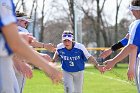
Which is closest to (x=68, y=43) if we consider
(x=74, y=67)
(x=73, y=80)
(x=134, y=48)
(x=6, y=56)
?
(x=74, y=67)

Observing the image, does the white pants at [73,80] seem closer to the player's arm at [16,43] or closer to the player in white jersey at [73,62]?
the player in white jersey at [73,62]

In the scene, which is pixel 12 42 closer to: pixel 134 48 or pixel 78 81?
pixel 134 48

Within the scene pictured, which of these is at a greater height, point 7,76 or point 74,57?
point 7,76

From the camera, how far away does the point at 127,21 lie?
55.7 metres

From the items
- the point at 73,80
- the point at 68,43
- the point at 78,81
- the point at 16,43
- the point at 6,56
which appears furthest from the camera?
the point at 68,43

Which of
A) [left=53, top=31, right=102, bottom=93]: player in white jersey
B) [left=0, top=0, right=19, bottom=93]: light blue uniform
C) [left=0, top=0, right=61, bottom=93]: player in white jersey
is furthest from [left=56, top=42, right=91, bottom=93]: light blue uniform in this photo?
[left=0, top=0, right=61, bottom=93]: player in white jersey

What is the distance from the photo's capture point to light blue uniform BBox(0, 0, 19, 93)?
11.2ft

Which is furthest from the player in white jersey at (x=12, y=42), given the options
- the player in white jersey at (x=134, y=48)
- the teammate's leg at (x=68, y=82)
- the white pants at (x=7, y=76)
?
the teammate's leg at (x=68, y=82)

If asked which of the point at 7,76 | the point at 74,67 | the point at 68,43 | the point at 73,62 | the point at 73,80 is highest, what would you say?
the point at 7,76

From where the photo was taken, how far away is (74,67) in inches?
423

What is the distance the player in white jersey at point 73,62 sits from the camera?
1068 cm

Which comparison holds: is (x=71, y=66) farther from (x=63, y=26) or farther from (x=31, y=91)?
(x=63, y=26)

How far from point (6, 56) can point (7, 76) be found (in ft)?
1.74

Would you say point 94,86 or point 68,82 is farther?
point 94,86
